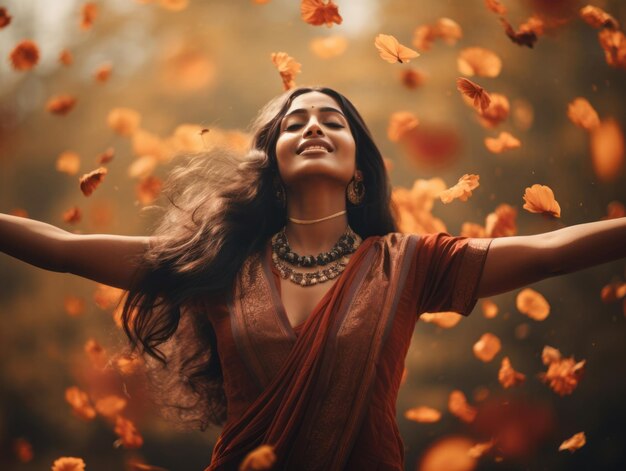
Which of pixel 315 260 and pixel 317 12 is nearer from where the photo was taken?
pixel 315 260

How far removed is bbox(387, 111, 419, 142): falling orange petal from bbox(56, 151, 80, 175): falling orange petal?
1211 mm

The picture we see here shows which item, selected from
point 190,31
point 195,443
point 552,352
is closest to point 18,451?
point 195,443

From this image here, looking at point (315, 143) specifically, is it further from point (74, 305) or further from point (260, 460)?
point (74, 305)

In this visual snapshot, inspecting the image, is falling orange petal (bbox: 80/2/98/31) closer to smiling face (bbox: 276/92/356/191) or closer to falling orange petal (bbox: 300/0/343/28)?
falling orange petal (bbox: 300/0/343/28)

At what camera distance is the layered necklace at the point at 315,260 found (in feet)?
6.04

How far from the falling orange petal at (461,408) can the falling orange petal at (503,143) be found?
906mm

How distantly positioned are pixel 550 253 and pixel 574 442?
1.25 m

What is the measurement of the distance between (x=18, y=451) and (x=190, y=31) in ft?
5.74

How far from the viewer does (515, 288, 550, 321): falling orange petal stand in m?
2.89

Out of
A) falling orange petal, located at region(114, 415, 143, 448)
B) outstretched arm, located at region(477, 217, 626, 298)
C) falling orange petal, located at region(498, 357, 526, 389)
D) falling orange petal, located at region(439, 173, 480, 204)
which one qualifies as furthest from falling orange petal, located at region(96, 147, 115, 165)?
outstretched arm, located at region(477, 217, 626, 298)

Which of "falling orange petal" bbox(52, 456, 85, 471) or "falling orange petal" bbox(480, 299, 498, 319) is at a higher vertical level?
"falling orange petal" bbox(480, 299, 498, 319)

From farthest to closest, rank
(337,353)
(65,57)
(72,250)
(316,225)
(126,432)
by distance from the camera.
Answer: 1. (65,57)
2. (126,432)
3. (316,225)
4. (72,250)
5. (337,353)

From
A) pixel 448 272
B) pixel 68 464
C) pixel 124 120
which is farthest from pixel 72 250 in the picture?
pixel 124 120

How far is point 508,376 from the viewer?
288cm
